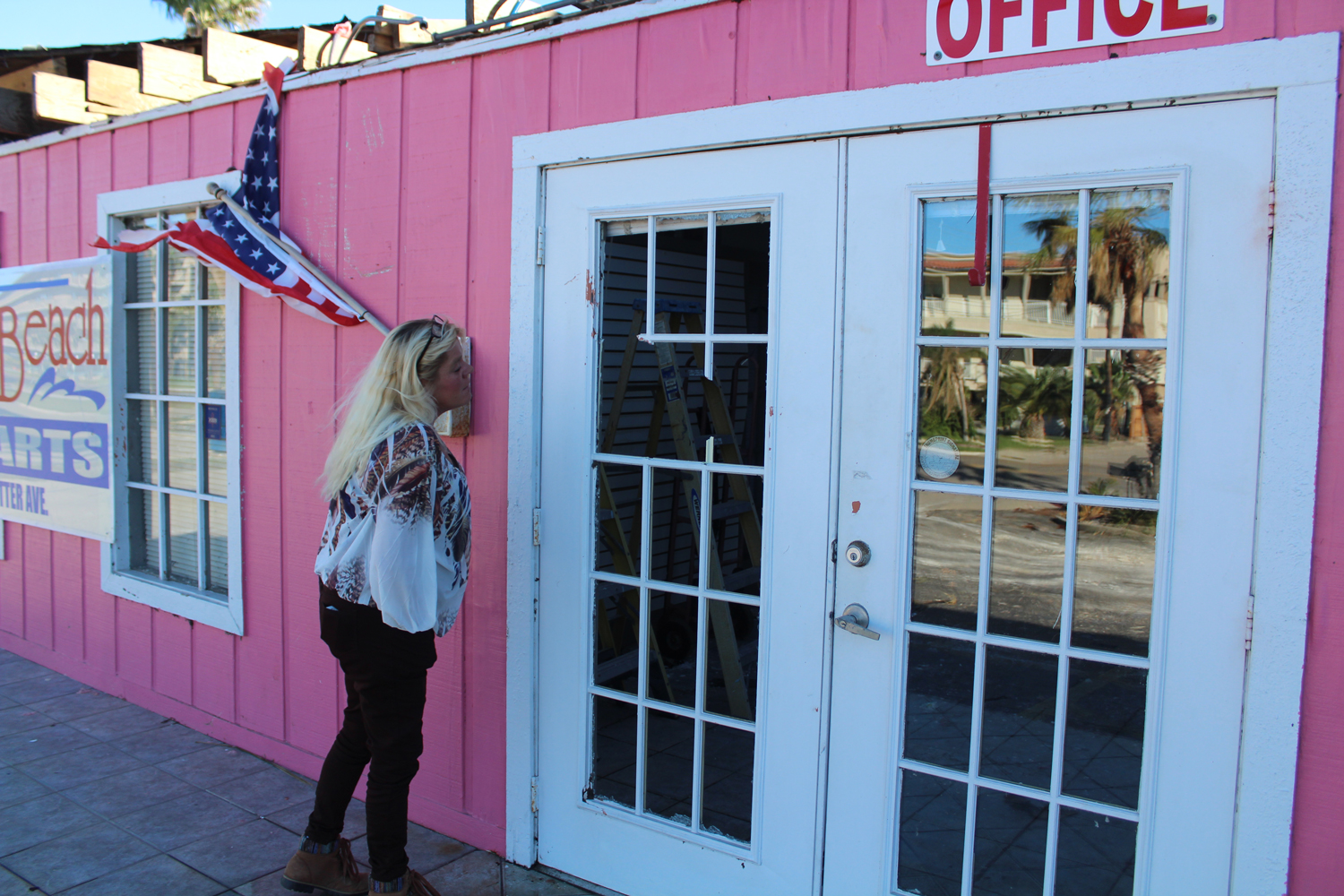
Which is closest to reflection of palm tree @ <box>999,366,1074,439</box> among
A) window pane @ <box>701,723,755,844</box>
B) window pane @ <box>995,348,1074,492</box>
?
window pane @ <box>995,348,1074,492</box>

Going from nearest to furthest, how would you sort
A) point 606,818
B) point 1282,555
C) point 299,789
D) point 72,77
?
point 1282,555, point 606,818, point 299,789, point 72,77

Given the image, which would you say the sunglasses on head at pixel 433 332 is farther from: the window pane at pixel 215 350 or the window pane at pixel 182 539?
the window pane at pixel 182 539

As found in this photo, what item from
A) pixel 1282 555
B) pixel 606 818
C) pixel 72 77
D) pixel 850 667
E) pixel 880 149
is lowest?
pixel 606 818

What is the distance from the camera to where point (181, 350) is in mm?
4609

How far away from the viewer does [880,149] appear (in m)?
2.55

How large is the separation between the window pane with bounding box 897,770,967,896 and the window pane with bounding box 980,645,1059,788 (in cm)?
16

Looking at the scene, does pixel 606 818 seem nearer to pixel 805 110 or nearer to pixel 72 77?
pixel 805 110

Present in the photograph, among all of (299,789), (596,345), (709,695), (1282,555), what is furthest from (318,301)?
(1282,555)

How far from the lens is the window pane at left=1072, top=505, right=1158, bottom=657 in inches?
90.7

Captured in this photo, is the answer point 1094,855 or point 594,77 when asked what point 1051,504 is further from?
point 594,77

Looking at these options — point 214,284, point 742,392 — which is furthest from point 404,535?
point 742,392

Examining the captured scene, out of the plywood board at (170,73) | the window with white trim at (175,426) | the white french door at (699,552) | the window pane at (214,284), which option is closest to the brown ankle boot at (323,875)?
the white french door at (699,552)

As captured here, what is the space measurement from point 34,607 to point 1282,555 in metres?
6.06

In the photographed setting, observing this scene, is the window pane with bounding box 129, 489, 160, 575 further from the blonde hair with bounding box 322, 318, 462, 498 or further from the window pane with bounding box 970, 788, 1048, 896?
the window pane with bounding box 970, 788, 1048, 896
